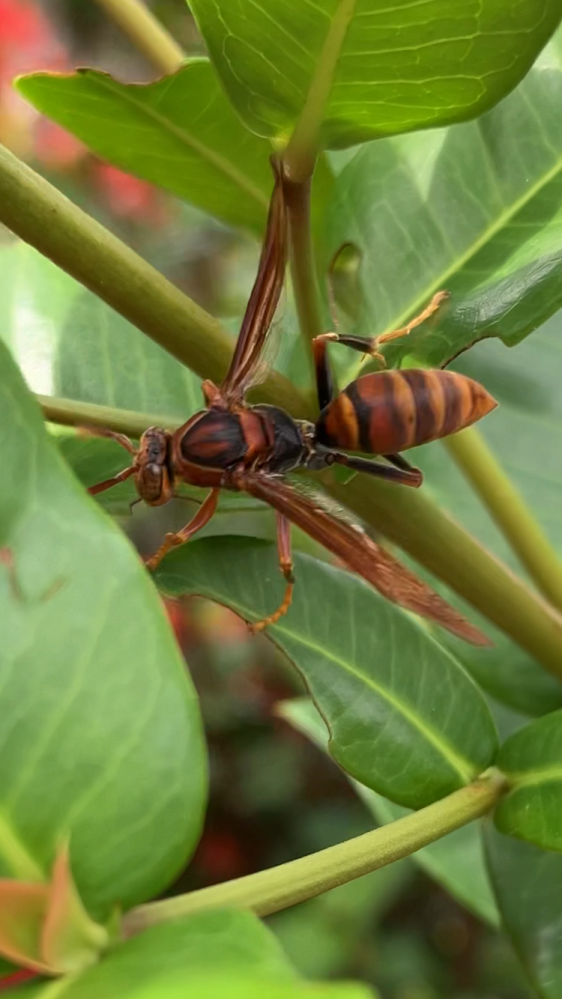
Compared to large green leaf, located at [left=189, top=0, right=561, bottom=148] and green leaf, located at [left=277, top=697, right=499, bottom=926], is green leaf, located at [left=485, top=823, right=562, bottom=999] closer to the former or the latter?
green leaf, located at [left=277, top=697, right=499, bottom=926]

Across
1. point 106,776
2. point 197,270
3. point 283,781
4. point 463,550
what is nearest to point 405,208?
point 463,550

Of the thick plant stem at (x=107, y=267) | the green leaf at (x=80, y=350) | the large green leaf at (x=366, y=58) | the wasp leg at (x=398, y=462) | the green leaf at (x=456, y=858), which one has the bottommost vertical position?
the green leaf at (x=456, y=858)

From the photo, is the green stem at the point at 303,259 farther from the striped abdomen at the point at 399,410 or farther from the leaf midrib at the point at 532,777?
the leaf midrib at the point at 532,777

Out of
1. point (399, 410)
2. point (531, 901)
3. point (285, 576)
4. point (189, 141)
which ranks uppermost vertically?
point (189, 141)

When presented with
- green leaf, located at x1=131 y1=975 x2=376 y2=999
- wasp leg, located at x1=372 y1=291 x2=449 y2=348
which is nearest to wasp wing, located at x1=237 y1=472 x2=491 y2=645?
wasp leg, located at x1=372 y1=291 x2=449 y2=348

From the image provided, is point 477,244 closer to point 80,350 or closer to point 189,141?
point 189,141

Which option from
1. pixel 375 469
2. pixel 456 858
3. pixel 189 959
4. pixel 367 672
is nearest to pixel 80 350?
pixel 375 469

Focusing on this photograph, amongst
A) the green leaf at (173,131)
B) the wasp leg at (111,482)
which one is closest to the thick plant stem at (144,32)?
the green leaf at (173,131)
